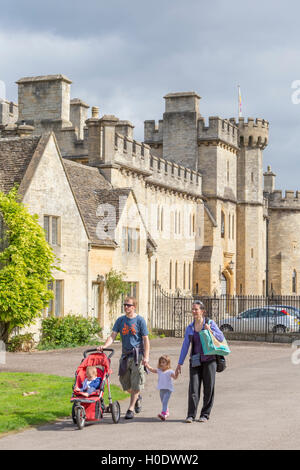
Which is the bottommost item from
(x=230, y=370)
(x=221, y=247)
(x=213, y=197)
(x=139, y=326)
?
(x=230, y=370)

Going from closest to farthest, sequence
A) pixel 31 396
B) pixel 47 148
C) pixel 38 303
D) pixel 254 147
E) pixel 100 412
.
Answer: pixel 100 412 < pixel 31 396 < pixel 38 303 < pixel 47 148 < pixel 254 147

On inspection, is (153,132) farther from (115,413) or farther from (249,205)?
(115,413)

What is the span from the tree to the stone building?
1.23 m

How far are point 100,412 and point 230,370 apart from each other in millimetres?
7931

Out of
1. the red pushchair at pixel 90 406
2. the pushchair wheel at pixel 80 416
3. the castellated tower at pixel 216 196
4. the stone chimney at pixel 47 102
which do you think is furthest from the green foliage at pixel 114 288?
the castellated tower at pixel 216 196

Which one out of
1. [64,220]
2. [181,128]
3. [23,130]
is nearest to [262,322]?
[64,220]

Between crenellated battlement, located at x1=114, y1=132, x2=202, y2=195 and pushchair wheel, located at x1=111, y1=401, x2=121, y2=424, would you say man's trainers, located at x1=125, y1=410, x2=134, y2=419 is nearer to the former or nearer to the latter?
pushchair wheel, located at x1=111, y1=401, x2=121, y2=424

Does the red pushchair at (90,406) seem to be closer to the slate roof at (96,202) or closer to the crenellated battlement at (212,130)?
the slate roof at (96,202)

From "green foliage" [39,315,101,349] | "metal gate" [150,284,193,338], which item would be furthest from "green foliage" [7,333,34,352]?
"metal gate" [150,284,193,338]

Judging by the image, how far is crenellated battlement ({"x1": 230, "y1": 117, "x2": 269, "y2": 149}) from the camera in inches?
2179

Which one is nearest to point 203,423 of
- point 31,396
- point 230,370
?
point 31,396

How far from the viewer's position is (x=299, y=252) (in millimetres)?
63594

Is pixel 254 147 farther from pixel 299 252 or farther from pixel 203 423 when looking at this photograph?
pixel 203 423

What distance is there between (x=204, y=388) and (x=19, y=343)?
43.1ft
